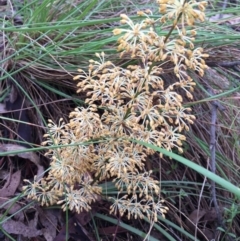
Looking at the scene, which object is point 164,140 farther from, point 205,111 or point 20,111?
point 20,111

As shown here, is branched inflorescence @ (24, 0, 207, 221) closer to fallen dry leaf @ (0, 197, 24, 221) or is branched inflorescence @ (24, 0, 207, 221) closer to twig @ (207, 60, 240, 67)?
fallen dry leaf @ (0, 197, 24, 221)

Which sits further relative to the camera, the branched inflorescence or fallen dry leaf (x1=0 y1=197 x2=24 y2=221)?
fallen dry leaf (x1=0 y1=197 x2=24 y2=221)

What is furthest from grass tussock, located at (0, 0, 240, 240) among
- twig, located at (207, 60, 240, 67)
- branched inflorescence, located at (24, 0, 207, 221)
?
branched inflorescence, located at (24, 0, 207, 221)

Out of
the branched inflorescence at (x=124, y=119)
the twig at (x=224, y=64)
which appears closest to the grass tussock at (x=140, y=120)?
the twig at (x=224, y=64)

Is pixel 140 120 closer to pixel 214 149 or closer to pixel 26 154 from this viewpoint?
pixel 214 149

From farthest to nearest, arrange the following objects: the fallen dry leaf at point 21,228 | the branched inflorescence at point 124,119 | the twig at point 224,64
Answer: the twig at point 224,64 → the fallen dry leaf at point 21,228 → the branched inflorescence at point 124,119

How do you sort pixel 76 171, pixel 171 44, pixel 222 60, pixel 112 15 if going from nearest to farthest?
pixel 171 44 < pixel 76 171 < pixel 222 60 < pixel 112 15

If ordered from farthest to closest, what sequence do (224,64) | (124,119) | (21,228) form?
(224,64) < (21,228) < (124,119)

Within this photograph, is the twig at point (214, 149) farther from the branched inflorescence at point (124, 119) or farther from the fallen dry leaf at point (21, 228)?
the fallen dry leaf at point (21, 228)

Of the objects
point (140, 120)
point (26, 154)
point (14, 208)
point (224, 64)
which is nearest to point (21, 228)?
point (14, 208)

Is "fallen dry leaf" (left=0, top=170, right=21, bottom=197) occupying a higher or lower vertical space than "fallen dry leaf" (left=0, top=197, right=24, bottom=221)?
higher

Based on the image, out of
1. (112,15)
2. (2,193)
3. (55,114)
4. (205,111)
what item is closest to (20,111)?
(55,114)
